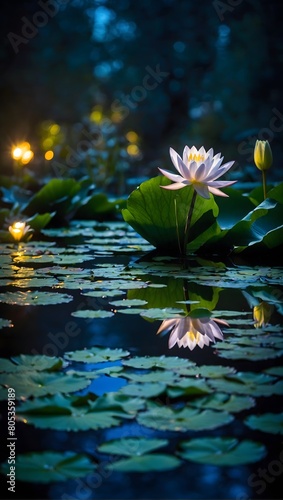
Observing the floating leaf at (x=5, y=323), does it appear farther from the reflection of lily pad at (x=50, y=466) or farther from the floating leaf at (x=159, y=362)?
the reflection of lily pad at (x=50, y=466)

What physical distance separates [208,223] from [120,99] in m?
13.0

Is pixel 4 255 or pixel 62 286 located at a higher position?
pixel 4 255


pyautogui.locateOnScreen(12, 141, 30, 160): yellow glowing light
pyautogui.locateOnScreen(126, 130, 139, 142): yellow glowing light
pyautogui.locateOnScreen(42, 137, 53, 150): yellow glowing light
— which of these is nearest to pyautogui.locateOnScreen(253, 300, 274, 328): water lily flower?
pyautogui.locateOnScreen(12, 141, 30, 160): yellow glowing light

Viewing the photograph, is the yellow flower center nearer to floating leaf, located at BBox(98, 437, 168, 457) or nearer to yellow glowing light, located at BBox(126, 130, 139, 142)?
floating leaf, located at BBox(98, 437, 168, 457)

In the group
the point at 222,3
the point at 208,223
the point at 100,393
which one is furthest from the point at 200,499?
the point at 222,3

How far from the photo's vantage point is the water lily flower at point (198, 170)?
6.31ft

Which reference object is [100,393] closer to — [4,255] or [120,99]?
[4,255]

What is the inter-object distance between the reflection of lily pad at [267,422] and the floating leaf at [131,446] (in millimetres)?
124

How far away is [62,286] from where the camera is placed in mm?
1807

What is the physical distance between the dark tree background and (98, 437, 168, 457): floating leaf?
27.3 feet

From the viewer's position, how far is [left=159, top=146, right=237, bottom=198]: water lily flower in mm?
1922

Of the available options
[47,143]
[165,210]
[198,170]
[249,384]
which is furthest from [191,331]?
[47,143]

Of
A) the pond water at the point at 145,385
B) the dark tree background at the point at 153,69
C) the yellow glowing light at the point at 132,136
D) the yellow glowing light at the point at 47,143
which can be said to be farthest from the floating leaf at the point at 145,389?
the yellow glowing light at the point at 132,136

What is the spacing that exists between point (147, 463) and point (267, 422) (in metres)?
0.19
